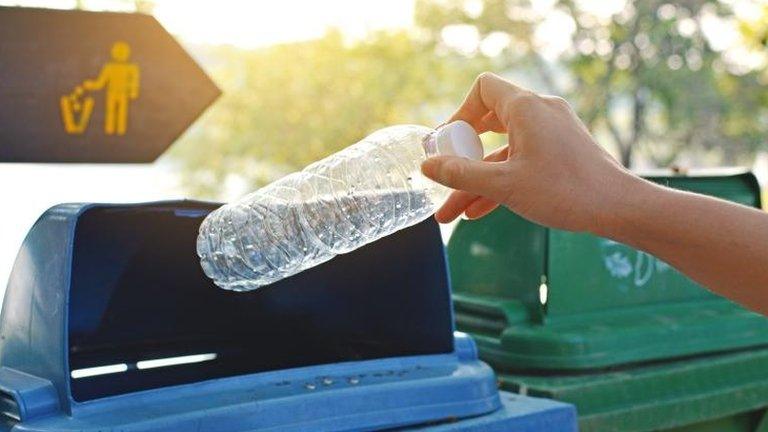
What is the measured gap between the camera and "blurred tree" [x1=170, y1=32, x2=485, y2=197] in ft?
48.0

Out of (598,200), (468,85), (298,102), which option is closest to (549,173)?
(598,200)

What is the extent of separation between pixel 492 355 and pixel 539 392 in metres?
0.31

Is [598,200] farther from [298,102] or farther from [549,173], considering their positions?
[298,102]

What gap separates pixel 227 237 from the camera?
220 centimetres

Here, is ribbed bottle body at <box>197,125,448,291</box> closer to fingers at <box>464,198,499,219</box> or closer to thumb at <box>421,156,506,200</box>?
fingers at <box>464,198,499,219</box>

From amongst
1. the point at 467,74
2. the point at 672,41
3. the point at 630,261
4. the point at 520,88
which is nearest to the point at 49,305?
the point at 520,88

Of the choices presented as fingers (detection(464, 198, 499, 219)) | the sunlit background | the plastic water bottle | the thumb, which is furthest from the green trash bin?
the sunlit background

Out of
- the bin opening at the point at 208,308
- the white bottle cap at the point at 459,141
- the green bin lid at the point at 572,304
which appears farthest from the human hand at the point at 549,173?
the green bin lid at the point at 572,304

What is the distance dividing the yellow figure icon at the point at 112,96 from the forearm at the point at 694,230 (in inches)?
67.6

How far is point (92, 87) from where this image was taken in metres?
2.80

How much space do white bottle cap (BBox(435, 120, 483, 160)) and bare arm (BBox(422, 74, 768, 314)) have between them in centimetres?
15

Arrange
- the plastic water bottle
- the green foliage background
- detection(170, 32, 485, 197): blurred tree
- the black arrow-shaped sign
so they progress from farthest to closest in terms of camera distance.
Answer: the green foliage background < detection(170, 32, 485, 197): blurred tree < the black arrow-shaped sign < the plastic water bottle

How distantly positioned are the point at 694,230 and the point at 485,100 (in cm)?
39

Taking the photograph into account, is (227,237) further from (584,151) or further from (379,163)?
(584,151)
